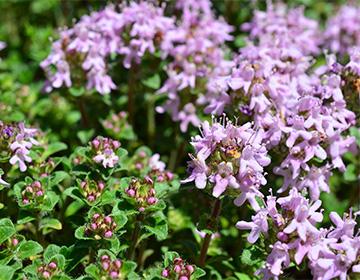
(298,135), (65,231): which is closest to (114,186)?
(65,231)

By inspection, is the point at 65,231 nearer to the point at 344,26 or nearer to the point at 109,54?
the point at 109,54

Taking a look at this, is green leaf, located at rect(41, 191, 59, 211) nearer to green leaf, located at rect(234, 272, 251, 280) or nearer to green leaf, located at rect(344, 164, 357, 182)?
green leaf, located at rect(234, 272, 251, 280)

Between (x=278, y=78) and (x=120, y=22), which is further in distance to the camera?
(x=120, y=22)

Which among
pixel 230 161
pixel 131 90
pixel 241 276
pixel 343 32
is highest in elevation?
pixel 343 32

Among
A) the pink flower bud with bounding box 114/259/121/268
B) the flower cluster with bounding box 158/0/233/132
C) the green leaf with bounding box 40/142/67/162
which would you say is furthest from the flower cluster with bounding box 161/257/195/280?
the flower cluster with bounding box 158/0/233/132

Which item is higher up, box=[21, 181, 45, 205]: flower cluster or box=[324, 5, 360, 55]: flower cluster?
box=[324, 5, 360, 55]: flower cluster

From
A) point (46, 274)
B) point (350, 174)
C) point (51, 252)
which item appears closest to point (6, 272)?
point (46, 274)

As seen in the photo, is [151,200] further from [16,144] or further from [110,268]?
[16,144]
